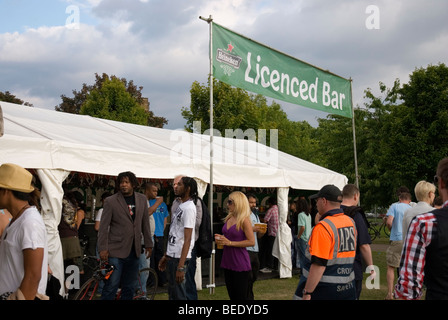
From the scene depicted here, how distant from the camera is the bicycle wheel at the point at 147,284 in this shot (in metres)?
6.49

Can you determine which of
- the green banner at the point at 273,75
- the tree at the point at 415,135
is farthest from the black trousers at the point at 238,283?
the tree at the point at 415,135

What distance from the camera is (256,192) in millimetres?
16469

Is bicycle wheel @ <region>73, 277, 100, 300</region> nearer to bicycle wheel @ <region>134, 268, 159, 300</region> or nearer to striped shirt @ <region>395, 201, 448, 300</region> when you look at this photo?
bicycle wheel @ <region>134, 268, 159, 300</region>

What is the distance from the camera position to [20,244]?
2775mm

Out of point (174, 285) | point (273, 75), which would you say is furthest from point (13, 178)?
point (273, 75)

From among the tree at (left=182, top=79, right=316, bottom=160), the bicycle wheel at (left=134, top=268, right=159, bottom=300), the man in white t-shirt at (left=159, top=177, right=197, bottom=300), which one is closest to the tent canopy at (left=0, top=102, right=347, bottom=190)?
the bicycle wheel at (left=134, top=268, right=159, bottom=300)

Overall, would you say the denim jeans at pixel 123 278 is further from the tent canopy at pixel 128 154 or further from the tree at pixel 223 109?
the tree at pixel 223 109

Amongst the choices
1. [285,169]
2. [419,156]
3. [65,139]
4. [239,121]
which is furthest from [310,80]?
[239,121]

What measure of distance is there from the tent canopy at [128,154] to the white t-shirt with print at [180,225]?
2.36m

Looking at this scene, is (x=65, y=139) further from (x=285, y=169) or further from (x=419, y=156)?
(x=419, y=156)

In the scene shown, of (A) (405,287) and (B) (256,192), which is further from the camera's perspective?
(B) (256,192)

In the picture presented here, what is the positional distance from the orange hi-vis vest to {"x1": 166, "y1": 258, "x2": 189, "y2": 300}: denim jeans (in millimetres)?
1963

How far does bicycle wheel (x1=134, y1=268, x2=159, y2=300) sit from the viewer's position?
649 centimetres
